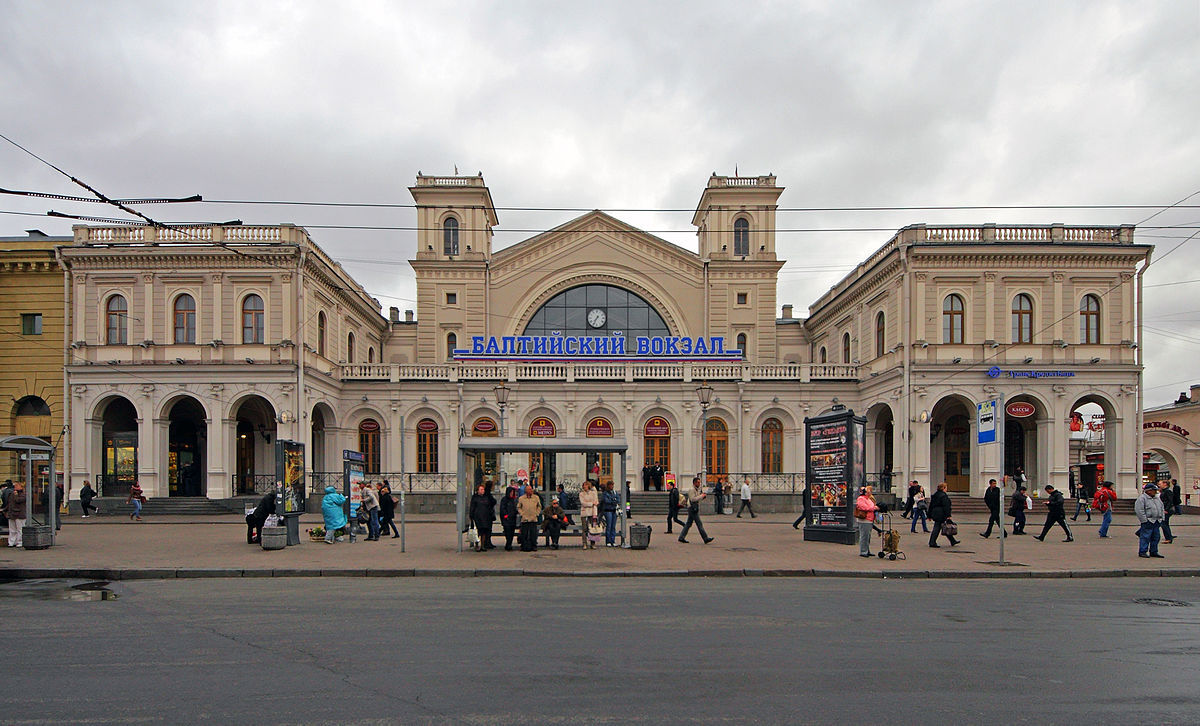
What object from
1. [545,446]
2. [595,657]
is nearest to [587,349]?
[545,446]

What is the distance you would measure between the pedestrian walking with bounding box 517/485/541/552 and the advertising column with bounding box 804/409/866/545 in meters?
7.47

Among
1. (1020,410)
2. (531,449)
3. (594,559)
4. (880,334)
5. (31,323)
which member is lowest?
(594,559)

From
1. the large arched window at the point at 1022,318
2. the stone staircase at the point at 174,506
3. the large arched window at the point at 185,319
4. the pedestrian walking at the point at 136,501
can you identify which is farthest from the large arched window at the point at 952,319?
the pedestrian walking at the point at 136,501

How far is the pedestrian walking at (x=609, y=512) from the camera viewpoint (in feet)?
68.4

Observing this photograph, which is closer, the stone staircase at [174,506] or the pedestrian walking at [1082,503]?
the pedestrian walking at [1082,503]

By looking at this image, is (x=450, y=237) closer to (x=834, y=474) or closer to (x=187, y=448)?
(x=187, y=448)

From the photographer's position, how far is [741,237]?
2035 inches

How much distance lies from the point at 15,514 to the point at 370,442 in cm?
2433

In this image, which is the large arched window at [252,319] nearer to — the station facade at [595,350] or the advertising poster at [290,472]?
the station facade at [595,350]

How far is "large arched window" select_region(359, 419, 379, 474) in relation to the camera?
44.8m

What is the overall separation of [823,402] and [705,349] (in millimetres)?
6454

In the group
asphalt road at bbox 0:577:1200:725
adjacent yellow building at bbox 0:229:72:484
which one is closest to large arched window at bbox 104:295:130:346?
adjacent yellow building at bbox 0:229:72:484

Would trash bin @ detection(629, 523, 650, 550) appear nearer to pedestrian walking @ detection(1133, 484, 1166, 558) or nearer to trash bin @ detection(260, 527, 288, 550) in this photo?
trash bin @ detection(260, 527, 288, 550)

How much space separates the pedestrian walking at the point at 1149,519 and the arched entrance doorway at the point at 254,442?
34.4 metres
